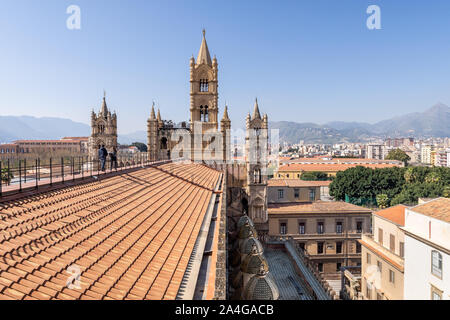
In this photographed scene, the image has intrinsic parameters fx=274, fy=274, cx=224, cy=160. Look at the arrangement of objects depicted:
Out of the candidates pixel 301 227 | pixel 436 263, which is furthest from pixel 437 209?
pixel 301 227

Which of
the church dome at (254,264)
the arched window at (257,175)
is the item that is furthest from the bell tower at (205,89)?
the church dome at (254,264)

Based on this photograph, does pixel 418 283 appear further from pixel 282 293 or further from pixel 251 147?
pixel 251 147

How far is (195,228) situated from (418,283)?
17.5m

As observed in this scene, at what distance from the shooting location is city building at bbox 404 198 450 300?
1602 cm

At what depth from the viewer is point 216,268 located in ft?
19.8

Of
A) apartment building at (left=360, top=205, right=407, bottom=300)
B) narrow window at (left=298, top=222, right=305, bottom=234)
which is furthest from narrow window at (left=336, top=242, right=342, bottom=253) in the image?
apartment building at (left=360, top=205, right=407, bottom=300)

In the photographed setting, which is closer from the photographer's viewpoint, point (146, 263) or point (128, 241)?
point (146, 263)

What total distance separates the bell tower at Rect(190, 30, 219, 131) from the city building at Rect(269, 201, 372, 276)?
48.8ft

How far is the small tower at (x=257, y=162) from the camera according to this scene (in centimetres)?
3528

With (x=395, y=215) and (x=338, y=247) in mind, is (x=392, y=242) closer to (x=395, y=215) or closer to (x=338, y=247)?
(x=395, y=215)

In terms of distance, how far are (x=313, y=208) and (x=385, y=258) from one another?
1324 centimetres

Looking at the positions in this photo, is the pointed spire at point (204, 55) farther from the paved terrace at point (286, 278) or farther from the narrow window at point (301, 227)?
the paved terrace at point (286, 278)

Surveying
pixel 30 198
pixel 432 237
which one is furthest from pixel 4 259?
pixel 432 237

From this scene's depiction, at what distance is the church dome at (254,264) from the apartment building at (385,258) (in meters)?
13.3
